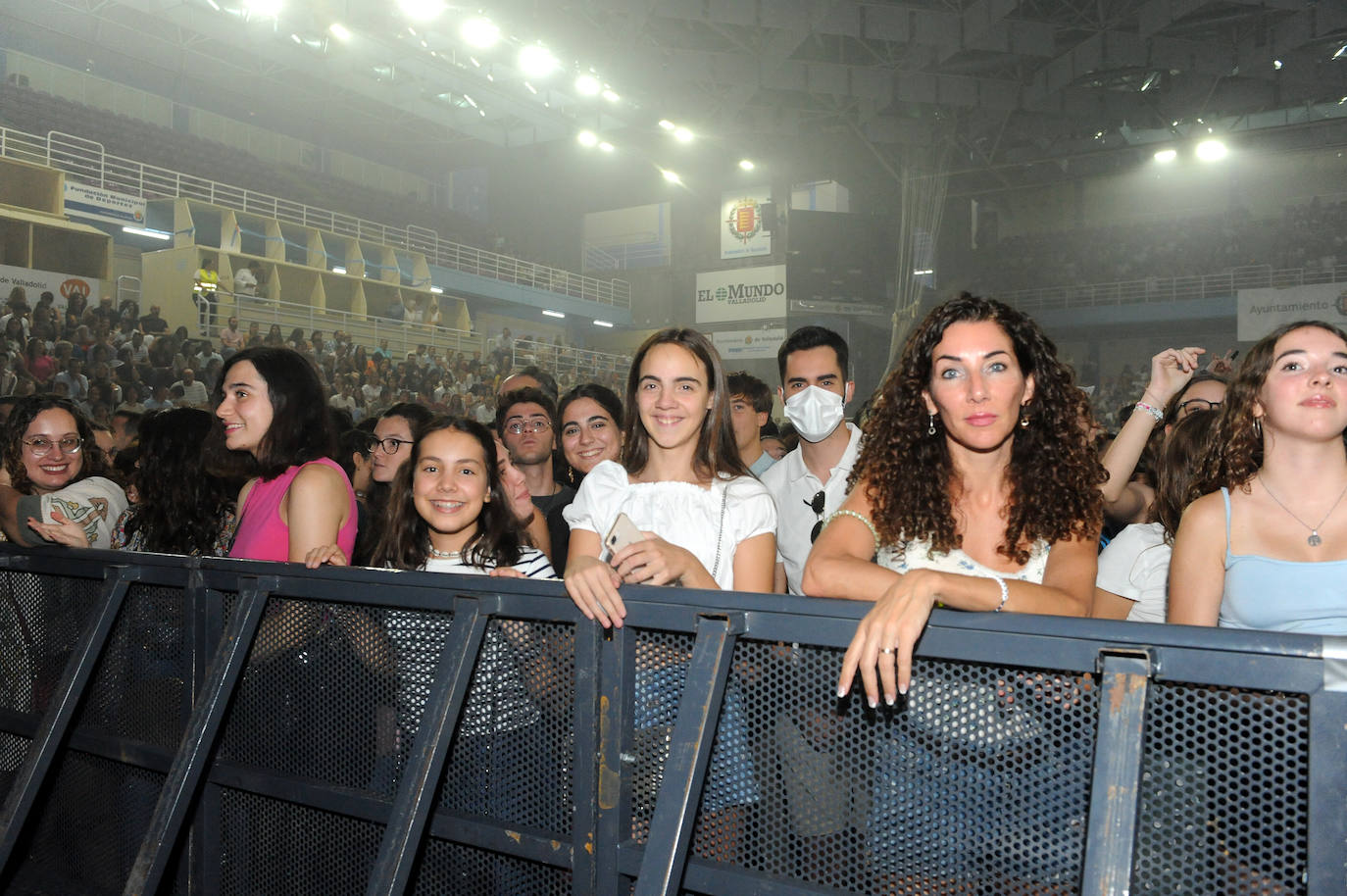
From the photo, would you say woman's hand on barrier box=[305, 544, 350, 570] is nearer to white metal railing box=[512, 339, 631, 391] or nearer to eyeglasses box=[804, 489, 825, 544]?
eyeglasses box=[804, 489, 825, 544]

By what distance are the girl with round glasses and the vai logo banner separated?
1714 centimetres

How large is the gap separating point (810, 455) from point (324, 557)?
158 cm

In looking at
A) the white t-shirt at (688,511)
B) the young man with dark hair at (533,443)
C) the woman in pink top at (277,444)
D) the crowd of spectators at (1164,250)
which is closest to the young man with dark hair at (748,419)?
the young man with dark hair at (533,443)

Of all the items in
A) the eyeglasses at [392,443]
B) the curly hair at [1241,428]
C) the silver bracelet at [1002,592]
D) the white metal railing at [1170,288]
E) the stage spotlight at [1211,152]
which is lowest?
the silver bracelet at [1002,592]

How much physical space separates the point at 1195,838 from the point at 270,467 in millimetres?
2234

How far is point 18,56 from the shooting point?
13.5m

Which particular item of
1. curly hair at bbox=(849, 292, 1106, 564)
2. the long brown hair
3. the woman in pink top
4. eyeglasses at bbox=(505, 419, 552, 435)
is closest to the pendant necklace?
curly hair at bbox=(849, 292, 1106, 564)

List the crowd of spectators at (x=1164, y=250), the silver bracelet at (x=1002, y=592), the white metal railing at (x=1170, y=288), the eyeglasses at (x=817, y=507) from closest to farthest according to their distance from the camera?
the silver bracelet at (x=1002, y=592)
the eyeglasses at (x=817, y=507)
the white metal railing at (x=1170, y=288)
the crowd of spectators at (x=1164, y=250)

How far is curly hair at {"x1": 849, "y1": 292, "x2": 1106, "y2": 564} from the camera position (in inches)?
68.9

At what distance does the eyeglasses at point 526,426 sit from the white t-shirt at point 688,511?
143 centimetres

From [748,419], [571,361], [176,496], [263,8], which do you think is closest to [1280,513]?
[748,419]

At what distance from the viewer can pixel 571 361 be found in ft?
67.6

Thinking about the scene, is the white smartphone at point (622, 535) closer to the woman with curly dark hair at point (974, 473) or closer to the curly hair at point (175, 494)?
the woman with curly dark hair at point (974, 473)

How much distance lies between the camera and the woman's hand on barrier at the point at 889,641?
1.28 metres
